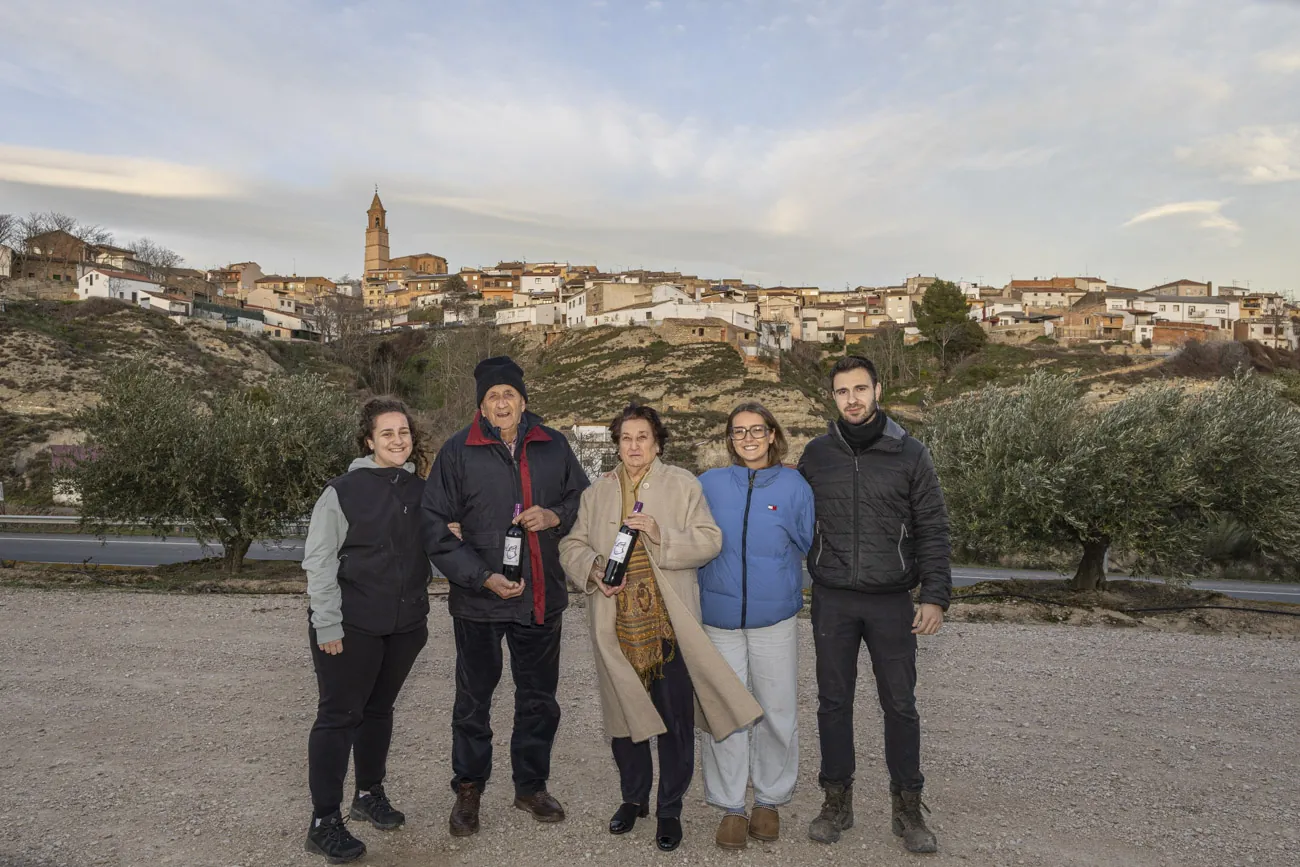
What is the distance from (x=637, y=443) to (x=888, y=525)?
4.61 feet

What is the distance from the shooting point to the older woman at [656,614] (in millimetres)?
4258

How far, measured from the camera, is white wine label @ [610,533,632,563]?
4090 millimetres

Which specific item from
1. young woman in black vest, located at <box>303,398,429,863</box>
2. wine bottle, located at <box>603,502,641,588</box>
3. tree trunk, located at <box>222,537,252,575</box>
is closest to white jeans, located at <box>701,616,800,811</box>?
wine bottle, located at <box>603,502,641,588</box>

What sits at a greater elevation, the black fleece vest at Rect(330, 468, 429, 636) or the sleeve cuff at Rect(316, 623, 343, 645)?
the black fleece vest at Rect(330, 468, 429, 636)

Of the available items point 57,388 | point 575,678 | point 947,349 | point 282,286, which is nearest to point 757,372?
point 947,349

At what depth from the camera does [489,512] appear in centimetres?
454

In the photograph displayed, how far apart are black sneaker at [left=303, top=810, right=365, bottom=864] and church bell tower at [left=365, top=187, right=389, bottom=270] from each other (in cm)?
16090

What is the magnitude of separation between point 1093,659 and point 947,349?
83129 mm

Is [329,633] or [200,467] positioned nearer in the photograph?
[329,633]

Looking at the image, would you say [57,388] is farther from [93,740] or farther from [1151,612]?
[1151,612]

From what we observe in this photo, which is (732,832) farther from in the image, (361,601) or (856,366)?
(856,366)

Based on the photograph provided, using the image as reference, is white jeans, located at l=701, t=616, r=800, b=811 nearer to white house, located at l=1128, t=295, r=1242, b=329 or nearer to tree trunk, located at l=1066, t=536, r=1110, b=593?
tree trunk, located at l=1066, t=536, r=1110, b=593

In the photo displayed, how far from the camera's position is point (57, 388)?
49.6 meters

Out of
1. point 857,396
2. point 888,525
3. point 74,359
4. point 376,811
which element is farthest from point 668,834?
point 74,359
